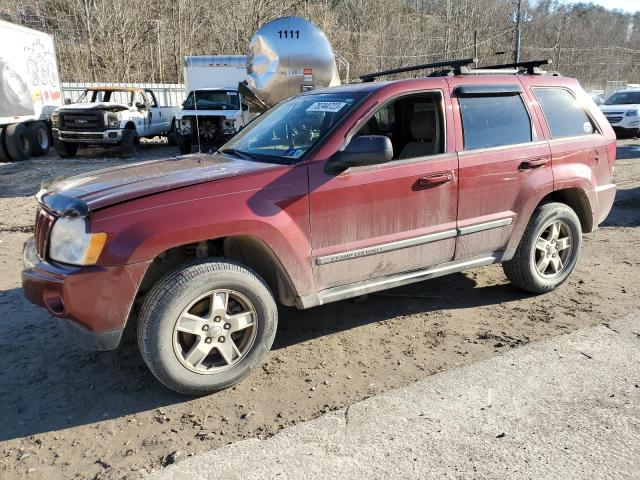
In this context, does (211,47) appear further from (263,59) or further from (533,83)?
(533,83)

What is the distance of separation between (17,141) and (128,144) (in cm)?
281

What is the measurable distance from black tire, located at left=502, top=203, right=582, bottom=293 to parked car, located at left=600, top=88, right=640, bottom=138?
1506cm

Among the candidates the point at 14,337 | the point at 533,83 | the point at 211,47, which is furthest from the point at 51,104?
the point at 211,47

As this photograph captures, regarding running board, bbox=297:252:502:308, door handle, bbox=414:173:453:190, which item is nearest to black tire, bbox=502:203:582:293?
running board, bbox=297:252:502:308

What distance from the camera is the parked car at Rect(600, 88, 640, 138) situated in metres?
17.3

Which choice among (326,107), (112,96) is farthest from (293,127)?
(112,96)

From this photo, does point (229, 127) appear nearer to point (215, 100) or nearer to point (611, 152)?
point (215, 100)

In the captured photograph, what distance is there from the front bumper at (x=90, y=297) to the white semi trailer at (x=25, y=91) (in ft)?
43.4

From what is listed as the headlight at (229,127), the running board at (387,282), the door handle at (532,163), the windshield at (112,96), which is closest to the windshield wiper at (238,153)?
the running board at (387,282)

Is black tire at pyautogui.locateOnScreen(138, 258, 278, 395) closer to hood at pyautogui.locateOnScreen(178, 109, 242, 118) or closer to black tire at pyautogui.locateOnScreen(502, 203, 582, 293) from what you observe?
black tire at pyautogui.locateOnScreen(502, 203, 582, 293)

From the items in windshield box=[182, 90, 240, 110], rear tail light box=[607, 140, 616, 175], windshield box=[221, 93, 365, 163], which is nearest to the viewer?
windshield box=[221, 93, 365, 163]

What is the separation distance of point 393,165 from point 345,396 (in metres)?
1.59

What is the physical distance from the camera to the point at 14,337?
13.1 ft

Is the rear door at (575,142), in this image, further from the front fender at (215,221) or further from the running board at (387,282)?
the front fender at (215,221)
